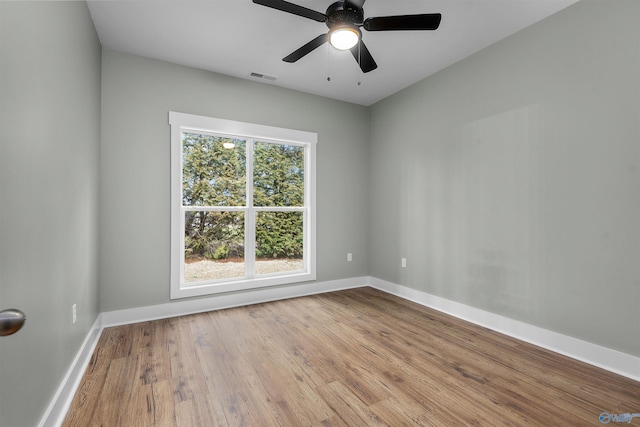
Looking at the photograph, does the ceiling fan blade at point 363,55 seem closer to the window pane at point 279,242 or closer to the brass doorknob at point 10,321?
the window pane at point 279,242

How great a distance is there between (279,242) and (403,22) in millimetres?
2839

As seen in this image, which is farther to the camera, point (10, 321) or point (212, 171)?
point (212, 171)

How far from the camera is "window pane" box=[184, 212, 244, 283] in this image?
347cm

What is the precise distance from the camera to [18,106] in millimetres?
1227

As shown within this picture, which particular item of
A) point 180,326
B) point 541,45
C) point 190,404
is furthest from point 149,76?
point 541,45

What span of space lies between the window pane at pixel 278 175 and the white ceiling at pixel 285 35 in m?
0.89

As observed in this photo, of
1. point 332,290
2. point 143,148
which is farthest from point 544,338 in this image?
point 143,148

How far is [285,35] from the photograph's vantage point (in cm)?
280

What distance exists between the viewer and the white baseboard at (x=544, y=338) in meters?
2.12

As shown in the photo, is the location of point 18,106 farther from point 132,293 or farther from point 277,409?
point 132,293

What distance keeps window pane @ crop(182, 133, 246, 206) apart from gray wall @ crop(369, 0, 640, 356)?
2.23m

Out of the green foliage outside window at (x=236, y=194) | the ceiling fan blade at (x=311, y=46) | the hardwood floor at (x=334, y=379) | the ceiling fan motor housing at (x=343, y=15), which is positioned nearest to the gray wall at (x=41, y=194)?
the hardwood floor at (x=334, y=379)

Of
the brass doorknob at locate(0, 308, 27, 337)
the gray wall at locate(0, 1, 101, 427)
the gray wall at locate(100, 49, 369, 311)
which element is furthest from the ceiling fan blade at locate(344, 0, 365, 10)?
the brass doorknob at locate(0, 308, 27, 337)

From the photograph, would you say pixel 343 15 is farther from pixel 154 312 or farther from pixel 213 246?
pixel 154 312
